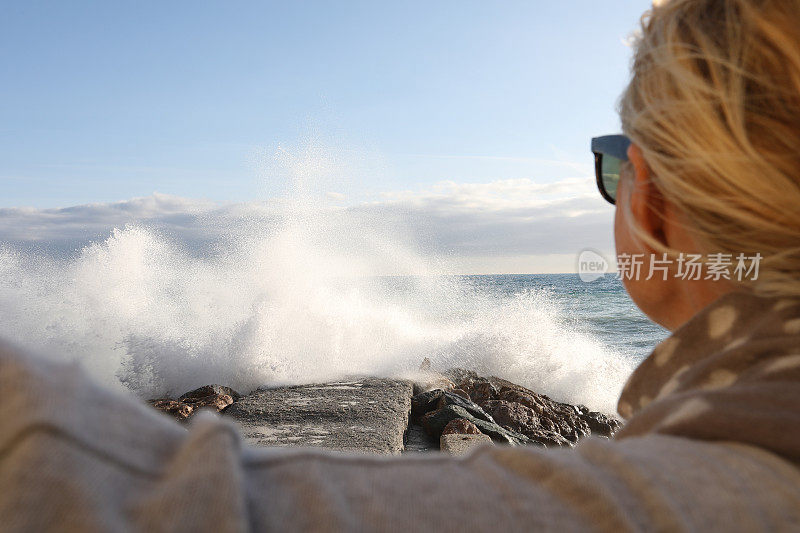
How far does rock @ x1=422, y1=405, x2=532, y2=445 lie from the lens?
4.84m

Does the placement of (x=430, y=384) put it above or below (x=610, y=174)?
below

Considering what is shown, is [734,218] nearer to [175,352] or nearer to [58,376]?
[58,376]

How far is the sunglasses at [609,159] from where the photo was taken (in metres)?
1.01

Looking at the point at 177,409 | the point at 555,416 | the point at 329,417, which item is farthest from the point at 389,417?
the point at 555,416

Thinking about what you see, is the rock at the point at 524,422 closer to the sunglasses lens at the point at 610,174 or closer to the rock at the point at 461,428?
the rock at the point at 461,428

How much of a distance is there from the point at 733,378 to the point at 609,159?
1.75ft

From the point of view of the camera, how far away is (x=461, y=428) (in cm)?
450

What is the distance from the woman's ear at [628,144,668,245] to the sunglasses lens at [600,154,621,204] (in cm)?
18

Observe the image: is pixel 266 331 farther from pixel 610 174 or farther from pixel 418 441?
pixel 610 174

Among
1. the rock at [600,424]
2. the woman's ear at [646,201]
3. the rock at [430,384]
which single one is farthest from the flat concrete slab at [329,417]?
the woman's ear at [646,201]

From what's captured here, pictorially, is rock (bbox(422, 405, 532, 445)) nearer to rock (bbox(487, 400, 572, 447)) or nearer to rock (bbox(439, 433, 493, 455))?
rock (bbox(487, 400, 572, 447))

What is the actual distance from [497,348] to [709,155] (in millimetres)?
9846

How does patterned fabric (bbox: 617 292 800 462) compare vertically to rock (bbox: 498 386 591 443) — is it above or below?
above

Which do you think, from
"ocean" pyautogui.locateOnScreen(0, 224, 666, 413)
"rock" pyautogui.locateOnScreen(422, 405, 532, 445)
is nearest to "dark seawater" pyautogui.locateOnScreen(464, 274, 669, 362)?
"ocean" pyautogui.locateOnScreen(0, 224, 666, 413)
